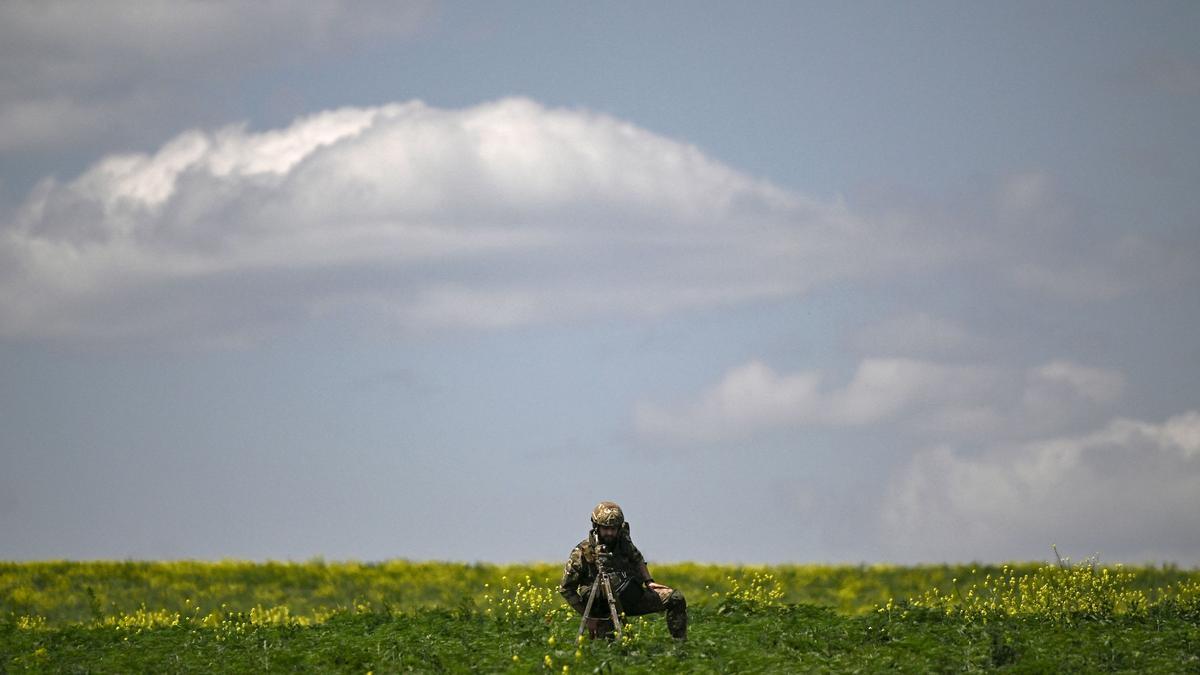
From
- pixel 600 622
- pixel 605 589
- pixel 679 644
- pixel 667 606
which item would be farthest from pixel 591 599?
pixel 679 644

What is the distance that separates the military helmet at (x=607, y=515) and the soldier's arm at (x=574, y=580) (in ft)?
2.83

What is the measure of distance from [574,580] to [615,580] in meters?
0.88

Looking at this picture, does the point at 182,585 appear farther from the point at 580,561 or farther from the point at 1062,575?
the point at 1062,575

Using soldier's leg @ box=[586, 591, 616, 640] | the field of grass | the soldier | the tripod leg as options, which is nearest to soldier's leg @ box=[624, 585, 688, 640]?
the soldier

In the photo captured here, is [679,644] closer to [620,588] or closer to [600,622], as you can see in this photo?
[620,588]

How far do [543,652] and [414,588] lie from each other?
2157 cm

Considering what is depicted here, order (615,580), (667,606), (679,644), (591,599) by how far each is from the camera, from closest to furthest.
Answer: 1. (679,644)
2. (591,599)
3. (615,580)
4. (667,606)

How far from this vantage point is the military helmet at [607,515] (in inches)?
839

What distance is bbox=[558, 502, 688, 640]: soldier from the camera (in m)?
21.5

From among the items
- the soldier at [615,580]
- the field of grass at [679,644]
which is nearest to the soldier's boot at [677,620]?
the soldier at [615,580]

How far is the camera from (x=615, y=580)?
2156 centimetres

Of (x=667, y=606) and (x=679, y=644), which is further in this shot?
(x=667, y=606)

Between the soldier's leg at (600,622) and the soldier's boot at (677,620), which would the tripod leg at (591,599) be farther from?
the soldier's boot at (677,620)

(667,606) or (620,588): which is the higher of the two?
(620,588)
